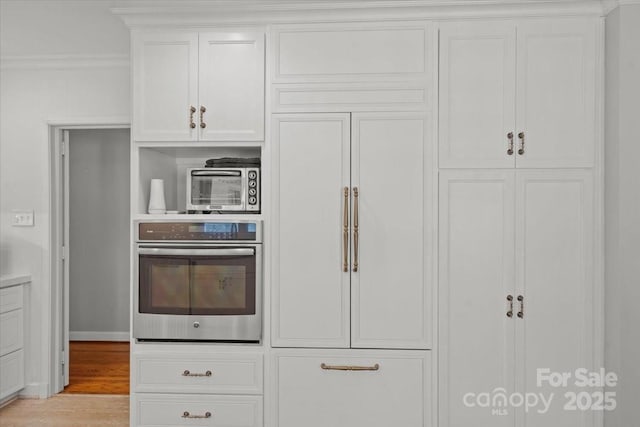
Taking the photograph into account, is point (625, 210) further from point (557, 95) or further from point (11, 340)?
point (11, 340)

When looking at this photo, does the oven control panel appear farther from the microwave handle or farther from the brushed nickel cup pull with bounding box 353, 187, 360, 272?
the brushed nickel cup pull with bounding box 353, 187, 360, 272

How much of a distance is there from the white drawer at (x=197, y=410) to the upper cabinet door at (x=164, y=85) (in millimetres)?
1384

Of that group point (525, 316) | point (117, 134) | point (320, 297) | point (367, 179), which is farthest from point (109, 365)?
point (525, 316)

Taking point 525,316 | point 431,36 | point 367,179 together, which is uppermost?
point 431,36

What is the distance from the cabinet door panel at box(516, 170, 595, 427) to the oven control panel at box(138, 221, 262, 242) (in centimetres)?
138

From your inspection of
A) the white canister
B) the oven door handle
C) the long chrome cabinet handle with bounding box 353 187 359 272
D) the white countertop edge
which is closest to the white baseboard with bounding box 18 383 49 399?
the white countertop edge

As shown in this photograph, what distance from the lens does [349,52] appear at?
2787 mm

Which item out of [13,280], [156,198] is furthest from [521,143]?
[13,280]

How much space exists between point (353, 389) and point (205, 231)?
1130mm

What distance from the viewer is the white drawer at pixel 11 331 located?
3701 mm

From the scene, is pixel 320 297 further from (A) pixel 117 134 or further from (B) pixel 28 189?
(A) pixel 117 134

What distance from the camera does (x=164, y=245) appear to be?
9.28 feet

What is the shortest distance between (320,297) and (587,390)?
143 centimetres

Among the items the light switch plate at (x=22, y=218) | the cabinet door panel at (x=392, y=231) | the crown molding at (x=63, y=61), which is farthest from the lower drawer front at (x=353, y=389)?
the crown molding at (x=63, y=61)
